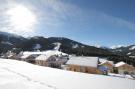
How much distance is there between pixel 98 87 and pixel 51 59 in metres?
69.3

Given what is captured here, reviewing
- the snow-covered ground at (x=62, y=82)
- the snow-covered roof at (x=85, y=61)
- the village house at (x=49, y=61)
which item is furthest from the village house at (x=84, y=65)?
the snow-covered ground at (x=62, y=82)

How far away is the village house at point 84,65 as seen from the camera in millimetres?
44084

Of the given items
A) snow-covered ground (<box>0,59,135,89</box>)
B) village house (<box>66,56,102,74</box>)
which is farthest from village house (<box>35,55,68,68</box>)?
snow-covered ground (<box>0,59,135,89</box>)

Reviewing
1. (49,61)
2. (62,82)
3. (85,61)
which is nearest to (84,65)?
(85,61)

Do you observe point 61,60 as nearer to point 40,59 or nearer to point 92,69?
point 40,59

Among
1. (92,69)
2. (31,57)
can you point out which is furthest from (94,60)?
(31,57)

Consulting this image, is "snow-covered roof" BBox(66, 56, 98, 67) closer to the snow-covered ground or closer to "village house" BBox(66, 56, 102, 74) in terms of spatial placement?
"village house" BBox(66, 56, 102, 74)

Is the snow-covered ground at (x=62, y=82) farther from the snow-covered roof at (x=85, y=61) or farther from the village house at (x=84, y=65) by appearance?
the snow-covered roof at (x=85, y=61)

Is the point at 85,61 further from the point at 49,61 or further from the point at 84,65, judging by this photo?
the point at 49,61

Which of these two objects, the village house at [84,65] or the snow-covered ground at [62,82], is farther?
the village house at [84,65]

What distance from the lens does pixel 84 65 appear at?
4525 cm

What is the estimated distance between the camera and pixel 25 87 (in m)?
10.6

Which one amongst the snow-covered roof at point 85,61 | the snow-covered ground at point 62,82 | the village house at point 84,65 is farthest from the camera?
the snow-covered roof at point 85,61

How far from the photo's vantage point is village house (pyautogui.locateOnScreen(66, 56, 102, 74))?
4408 cm
